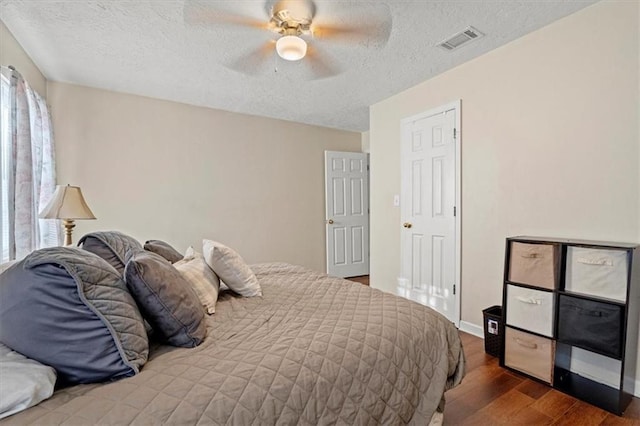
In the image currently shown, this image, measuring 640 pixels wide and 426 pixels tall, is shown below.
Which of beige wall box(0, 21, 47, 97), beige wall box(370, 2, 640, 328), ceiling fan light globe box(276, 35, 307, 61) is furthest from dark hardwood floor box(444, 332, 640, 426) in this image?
beige wall box(0, 21, 47, 97)

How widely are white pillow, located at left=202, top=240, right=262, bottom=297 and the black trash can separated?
1.78 metres

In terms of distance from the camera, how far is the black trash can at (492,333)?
2.34 meters

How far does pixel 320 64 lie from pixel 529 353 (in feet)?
8.74

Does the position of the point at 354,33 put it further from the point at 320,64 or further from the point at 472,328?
the point at 472,328

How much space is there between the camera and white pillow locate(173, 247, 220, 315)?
1.52 metres

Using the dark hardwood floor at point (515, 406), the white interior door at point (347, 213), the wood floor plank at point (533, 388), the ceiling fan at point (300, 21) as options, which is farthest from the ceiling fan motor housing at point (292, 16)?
the white interior door at point (347, 213)

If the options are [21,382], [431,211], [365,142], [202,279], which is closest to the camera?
[21,382]

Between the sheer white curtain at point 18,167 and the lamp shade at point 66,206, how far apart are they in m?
0.16

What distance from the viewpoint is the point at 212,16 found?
6.61 feet

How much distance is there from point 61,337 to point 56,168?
304 cm

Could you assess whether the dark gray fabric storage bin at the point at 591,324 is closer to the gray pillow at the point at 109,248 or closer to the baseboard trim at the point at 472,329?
the baseboard trim at the point at 472,329

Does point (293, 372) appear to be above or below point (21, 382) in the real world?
below

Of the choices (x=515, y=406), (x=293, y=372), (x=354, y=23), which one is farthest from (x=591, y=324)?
(x=354, y=23)

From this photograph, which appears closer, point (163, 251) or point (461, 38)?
point (163, 251)
